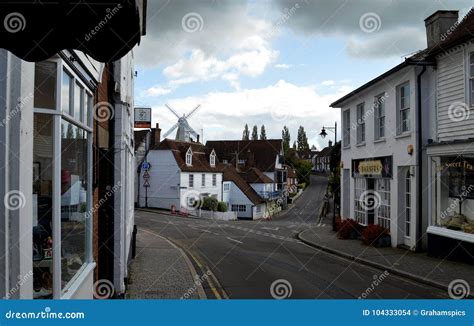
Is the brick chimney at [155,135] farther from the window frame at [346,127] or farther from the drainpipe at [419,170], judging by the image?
the drainpipe at [419,170]

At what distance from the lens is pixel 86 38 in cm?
339

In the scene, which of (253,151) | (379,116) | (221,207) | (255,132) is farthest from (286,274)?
(255,132)

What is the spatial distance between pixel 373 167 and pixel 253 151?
56443 millimetres

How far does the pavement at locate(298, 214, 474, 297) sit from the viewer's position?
36.8 feet

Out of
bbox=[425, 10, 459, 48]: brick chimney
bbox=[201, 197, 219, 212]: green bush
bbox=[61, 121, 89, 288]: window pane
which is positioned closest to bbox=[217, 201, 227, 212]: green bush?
bbox=[201, 197, 219, 212]: green bush

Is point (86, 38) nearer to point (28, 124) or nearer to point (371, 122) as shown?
point (28, 124)

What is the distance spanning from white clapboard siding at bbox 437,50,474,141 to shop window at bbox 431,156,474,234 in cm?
74

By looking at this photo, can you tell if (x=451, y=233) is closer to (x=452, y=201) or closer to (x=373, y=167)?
(x=452, y=201)

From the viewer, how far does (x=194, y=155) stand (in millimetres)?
51812

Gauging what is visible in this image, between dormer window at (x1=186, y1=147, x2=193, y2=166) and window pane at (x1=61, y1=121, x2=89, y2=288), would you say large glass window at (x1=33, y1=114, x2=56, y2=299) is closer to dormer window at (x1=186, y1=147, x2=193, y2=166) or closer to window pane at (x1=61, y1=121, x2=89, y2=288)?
window pane at (x1=61, y1=121, x2=89, y2=288)

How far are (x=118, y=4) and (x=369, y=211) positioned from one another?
19181mm

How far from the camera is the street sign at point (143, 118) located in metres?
19.3

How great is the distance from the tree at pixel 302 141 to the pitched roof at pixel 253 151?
59155mm

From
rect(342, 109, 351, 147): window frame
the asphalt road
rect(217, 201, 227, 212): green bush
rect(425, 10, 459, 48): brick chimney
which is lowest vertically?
rect(217, 201, 227, 212): green bush
